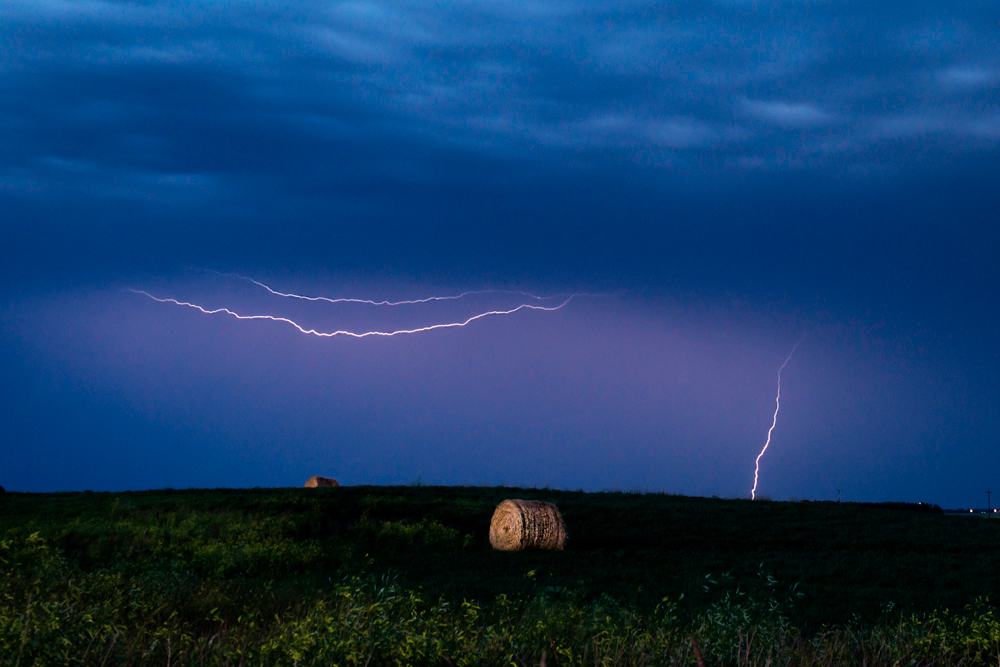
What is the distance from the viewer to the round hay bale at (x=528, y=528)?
23.8m

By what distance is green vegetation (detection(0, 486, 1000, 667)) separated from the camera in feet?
23.4

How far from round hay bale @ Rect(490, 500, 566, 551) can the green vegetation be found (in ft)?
2.57

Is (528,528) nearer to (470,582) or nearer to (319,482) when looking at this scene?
(470,582)

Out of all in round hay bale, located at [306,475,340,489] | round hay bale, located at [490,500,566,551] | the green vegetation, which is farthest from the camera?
round hay bale, located at [306,475,340,489]

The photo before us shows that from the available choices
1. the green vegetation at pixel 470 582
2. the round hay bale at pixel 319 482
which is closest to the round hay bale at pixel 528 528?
the green vegetation at pixel 470 582

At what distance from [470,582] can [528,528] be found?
6.02 metres

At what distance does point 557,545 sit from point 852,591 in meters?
8.43

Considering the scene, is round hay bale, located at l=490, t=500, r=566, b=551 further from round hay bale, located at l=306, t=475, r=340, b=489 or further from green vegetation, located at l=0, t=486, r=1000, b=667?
round hay bale, located at l=306, t=475, r=340, b=489

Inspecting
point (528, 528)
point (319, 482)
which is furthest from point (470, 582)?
point (319, 482)

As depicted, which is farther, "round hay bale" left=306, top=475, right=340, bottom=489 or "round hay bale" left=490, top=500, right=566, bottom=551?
"round hay bale" left=306, top=475, right=340, bottom=489

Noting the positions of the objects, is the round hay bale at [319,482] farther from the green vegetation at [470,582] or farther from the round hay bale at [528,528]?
the round hay bale at [528,528]

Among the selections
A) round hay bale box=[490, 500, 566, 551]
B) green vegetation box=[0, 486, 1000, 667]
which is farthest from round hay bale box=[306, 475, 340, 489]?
round hay bale box=[490, 500, 566, 551]

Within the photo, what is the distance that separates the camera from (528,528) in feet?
78.1

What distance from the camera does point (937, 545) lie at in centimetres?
2608
